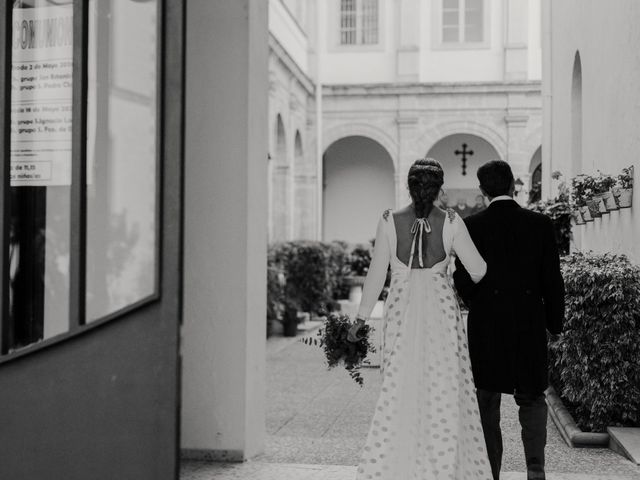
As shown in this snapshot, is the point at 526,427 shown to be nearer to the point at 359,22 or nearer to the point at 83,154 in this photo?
the point at 83,154

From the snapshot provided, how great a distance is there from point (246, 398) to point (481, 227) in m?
1.60

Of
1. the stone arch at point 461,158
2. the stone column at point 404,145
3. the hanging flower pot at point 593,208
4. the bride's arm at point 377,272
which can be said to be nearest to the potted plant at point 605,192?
the hanging flower pot at point 593,208

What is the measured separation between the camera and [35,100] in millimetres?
4430

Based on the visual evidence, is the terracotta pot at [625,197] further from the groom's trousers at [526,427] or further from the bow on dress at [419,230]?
the bow on dress at [419,230]

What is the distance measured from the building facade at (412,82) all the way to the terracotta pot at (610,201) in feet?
58.3

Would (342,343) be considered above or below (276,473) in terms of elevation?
above

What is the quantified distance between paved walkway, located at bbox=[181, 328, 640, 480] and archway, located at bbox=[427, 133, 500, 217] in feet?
61.3

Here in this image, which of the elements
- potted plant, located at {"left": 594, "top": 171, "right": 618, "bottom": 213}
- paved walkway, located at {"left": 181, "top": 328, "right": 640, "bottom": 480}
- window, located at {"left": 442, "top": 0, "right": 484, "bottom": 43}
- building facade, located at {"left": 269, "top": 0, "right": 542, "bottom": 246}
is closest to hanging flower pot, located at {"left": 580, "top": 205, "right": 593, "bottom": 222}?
potted plant, located at {"left": 594, "top": 171, "right": 618, "bottom": 213}

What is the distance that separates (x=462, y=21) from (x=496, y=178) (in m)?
23.8

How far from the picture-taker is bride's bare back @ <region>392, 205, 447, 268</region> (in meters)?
4.62

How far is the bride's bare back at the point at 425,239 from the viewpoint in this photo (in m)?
4.62

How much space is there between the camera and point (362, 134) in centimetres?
2717

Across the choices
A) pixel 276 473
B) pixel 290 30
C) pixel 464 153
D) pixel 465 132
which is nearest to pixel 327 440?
pixel 276 473

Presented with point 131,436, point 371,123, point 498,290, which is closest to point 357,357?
point 498,290
